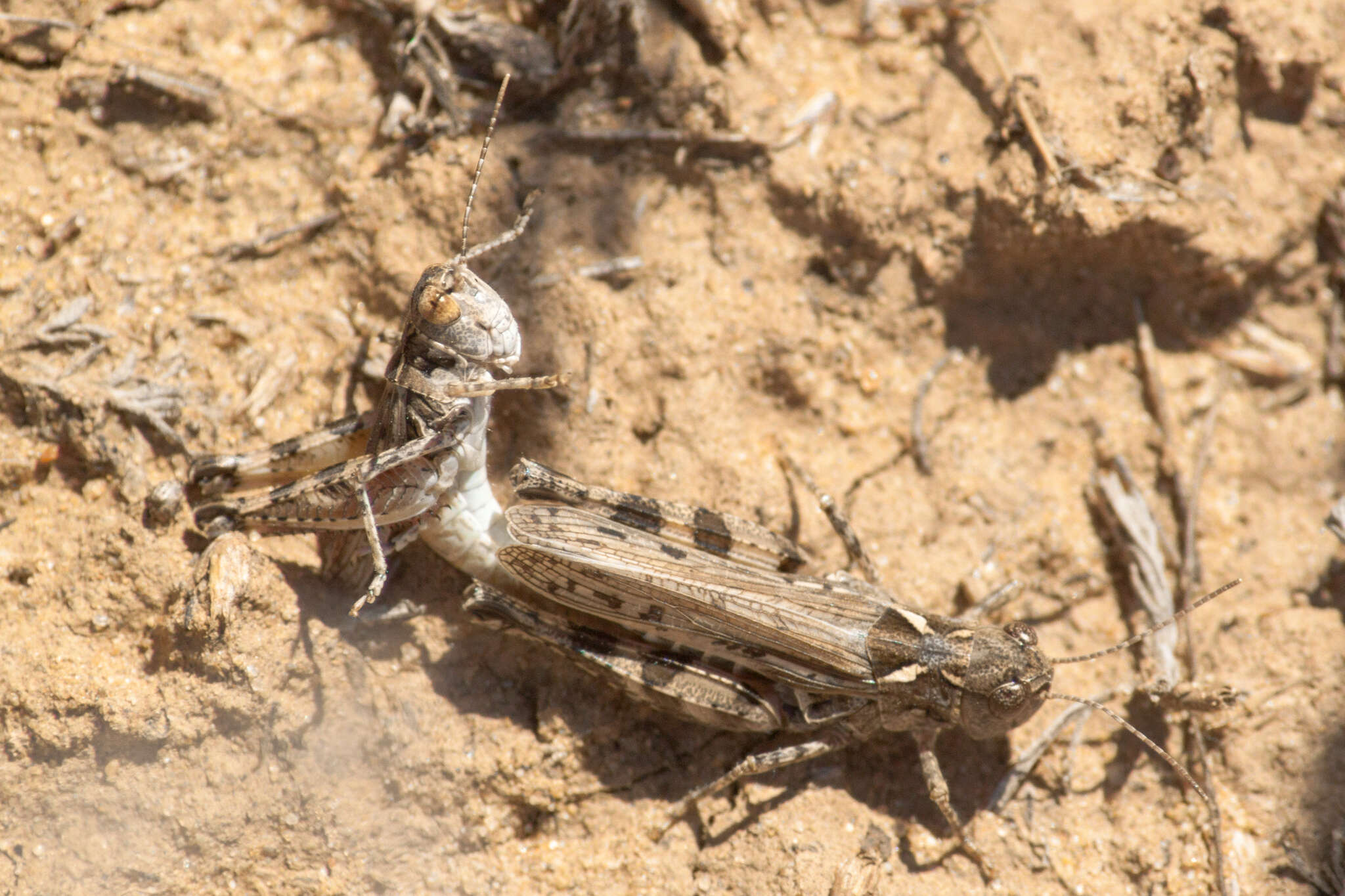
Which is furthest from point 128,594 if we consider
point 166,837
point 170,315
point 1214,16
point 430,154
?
point 1214,16

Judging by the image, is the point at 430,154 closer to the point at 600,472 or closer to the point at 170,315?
the point at 170,315

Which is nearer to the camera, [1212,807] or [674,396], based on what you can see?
[1212,807]

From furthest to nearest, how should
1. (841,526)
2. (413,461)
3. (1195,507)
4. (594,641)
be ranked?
1. (1195,507)
2. (841,526)
3. (594,641)
4. (413,461)

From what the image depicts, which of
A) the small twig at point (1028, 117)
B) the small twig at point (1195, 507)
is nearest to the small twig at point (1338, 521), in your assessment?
the small twig at point (1195, 507)

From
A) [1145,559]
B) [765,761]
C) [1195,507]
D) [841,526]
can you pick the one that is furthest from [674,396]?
[1195,507]

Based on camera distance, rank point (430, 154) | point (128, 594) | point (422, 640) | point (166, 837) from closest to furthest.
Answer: point (166, 837) → point (128, 594) → point (422, 640) → point (430, 154)

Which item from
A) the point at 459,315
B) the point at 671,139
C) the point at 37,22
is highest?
the point at 671,139

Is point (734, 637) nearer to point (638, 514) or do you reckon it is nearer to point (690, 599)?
point (690, 599)

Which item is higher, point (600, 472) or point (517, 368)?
point (517, 368)
